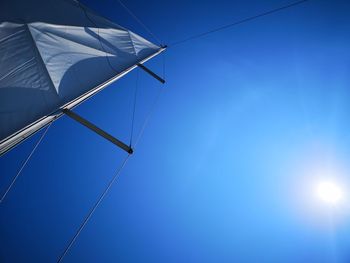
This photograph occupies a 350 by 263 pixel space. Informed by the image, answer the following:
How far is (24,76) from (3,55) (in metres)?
0.24

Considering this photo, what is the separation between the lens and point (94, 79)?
9.19ft

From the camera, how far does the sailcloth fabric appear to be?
1885 millimetres

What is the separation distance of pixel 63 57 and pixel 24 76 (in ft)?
2.18

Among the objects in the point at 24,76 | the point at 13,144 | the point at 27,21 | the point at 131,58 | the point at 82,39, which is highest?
the point at 131,58

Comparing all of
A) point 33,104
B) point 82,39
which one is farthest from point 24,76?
point 82,39

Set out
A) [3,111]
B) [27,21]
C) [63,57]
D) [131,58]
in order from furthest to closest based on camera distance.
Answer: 1. [131,58]
2. [63,57]
3. [27,21]
4. [3,111]

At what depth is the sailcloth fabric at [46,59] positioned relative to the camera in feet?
6.18

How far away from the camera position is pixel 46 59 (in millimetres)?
2404

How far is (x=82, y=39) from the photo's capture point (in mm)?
3188

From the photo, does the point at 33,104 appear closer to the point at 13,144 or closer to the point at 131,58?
→ the point at 13,144

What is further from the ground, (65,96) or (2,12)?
(2,12)

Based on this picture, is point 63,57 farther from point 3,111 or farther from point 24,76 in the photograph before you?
point 3,111

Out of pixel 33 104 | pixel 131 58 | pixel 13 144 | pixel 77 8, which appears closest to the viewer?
pixel 13 144

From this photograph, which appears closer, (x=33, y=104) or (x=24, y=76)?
(x=33, y=104)
